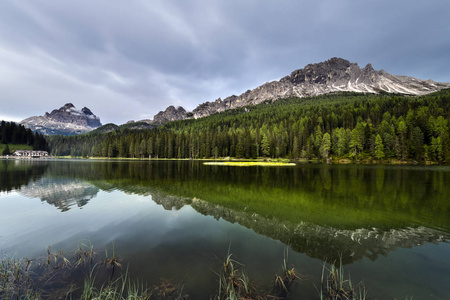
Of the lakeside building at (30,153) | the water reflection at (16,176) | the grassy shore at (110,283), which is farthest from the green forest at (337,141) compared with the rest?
the grassy shore at (110,283)

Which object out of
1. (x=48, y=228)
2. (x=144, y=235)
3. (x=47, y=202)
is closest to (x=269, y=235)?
(x=144, y=235)

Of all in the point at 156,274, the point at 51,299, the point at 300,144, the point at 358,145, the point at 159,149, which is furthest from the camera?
the point at 159,149

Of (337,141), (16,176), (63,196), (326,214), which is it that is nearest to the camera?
(326,214)

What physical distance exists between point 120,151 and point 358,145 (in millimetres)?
172290

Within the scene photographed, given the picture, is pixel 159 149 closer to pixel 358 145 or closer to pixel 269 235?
pixel 358 145

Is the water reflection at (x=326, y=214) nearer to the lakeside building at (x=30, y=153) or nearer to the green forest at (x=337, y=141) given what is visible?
the green forest at (x=337, y=141)

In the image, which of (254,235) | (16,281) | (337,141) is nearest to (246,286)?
(254,235)

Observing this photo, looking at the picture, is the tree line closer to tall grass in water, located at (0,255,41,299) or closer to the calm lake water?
the calm lake water

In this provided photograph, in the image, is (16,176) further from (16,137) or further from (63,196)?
(16,137)

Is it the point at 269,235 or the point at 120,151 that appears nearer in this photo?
the point at 269,235

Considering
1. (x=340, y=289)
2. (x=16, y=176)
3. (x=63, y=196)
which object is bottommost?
(x=63, y=196)

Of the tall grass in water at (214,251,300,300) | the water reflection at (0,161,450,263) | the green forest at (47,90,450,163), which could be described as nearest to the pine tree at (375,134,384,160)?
the green forest at (47,90,450,163)

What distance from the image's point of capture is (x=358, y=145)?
107 m

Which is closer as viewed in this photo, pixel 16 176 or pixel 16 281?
pixel 16 281
